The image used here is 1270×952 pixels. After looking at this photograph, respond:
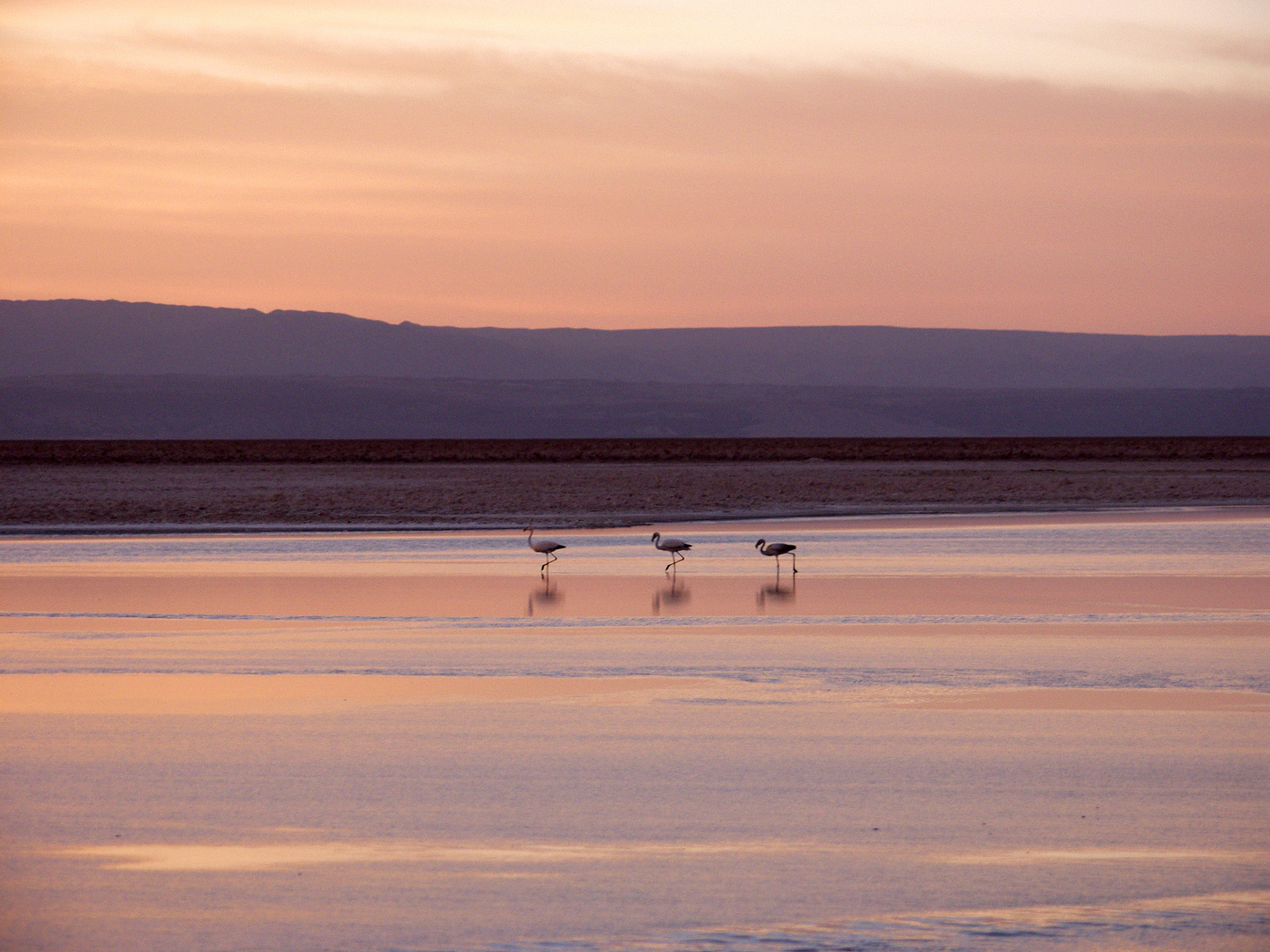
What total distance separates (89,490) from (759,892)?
3531 centimetres

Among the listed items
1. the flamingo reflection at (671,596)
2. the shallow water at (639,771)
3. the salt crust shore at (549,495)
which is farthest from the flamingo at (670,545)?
the salt crust shore at (549,495)

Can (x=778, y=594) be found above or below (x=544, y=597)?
above

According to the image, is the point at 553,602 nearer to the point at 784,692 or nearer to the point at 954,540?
the point at 784,692

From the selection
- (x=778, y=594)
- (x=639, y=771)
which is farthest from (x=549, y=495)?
(x=639, y=771)

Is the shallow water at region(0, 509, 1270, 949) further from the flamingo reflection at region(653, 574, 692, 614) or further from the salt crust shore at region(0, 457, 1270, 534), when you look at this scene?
the salt crust shore at region(0, 457, 1270, 534)

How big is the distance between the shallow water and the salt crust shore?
13.5m

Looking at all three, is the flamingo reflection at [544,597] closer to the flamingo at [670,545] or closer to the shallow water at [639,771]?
the shallow water at [639,771]

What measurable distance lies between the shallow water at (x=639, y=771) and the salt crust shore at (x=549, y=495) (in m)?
13.5

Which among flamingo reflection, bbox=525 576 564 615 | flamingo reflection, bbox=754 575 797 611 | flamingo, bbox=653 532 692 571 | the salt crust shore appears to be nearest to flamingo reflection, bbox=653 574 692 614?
flamingo reflection, bbox=754 575 797 611

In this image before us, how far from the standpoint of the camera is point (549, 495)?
120 feet

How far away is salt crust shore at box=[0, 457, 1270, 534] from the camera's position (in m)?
28.2

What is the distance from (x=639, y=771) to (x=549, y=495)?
29.2 metres

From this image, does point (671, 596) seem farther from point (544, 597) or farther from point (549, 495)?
point (549, 495)

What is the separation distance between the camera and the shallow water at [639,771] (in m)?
5.46
